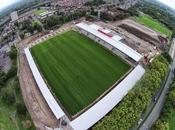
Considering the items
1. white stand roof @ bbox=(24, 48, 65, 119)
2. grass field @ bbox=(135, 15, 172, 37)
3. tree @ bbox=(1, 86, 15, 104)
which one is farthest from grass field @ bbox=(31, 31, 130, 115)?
grass field @ bbox=(135, 15, 172, 37)

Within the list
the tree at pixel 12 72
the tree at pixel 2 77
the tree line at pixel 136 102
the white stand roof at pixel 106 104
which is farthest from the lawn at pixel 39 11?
the tree line at pixel 136 102

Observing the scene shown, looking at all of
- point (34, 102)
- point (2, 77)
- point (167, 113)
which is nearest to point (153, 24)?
point (167, 113)

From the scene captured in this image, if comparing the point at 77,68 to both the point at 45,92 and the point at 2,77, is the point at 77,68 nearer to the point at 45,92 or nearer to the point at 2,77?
the point at 45,92

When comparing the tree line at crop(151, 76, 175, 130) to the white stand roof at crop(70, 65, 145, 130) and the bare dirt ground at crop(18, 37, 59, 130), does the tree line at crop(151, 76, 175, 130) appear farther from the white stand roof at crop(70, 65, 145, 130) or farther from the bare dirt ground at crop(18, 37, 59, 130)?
the bare dirt ground at crop(18, 37, 59, 130)

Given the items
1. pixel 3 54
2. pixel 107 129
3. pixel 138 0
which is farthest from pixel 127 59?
pixel 138 0

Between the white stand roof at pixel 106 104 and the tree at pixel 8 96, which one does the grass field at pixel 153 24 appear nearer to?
the white stand roof at pixel 106 104
